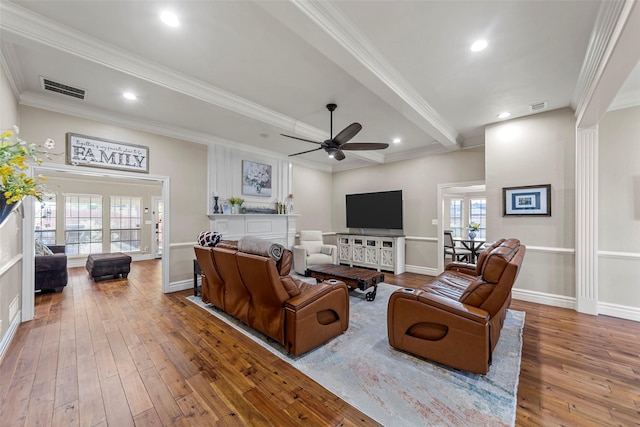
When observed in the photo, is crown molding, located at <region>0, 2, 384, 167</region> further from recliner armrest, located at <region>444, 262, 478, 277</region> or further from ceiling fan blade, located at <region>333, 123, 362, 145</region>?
recliner armrest, located at <region>444, 262, 478, 277</region>

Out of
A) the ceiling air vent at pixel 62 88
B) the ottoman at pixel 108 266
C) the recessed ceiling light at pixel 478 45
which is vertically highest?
the recessed ceiling light at pixel 478 45

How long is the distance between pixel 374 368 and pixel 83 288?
5462 mm

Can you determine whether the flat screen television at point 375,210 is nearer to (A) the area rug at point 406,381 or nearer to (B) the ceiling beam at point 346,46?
(B) the ceiling beam at point 346,46

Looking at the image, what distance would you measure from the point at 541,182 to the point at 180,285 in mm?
6104

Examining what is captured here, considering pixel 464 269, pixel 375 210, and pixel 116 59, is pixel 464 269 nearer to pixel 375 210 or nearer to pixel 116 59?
pixel 375 210

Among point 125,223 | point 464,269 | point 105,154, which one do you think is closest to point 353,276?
point 464,269

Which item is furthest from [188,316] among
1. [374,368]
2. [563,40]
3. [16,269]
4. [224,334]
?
[563,40]

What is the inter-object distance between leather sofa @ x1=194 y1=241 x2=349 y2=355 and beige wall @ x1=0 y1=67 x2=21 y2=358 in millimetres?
1874

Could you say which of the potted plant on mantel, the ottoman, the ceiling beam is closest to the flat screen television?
the ceiling beam

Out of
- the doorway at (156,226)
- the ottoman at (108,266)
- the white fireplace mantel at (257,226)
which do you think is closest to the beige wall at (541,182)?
the white fireplace mantel at (257,226)

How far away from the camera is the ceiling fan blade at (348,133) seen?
123 inches

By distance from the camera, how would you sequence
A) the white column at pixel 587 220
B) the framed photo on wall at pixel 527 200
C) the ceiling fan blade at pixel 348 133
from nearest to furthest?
the ceiling fan blade at pixel 348 133 < the white column at pixel 587 220 < the framed photo on wall at pixel 527 200

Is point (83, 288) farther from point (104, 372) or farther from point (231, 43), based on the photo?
point (231, 43)

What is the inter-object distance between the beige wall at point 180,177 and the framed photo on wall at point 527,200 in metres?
5.27
